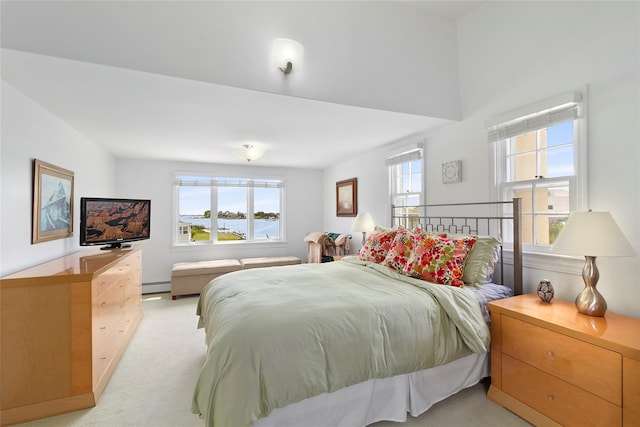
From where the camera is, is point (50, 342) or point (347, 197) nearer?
point (50, 342)

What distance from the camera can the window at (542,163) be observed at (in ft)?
6.97

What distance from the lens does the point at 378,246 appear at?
302 cm

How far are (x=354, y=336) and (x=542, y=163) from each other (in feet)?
6.84

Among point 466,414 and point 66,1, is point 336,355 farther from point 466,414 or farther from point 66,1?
point 66,1

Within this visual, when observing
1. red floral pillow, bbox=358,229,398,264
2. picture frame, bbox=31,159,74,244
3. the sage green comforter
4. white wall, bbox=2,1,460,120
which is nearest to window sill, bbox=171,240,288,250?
picture frame, bbox=31,159,74,244

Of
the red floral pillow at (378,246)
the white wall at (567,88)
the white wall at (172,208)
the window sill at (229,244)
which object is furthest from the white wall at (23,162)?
the white wall at (567,88)

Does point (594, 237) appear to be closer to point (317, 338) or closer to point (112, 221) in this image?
point (317, 338)

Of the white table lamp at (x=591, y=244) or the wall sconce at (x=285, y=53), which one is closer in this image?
the white table lamp at (x=591, y=244)

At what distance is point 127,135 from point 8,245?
5.73 ft

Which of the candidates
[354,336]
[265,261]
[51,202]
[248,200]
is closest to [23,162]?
[51,202]

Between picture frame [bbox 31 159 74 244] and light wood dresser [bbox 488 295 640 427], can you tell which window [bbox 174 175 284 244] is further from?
light wood dresser [bbox 488 295 640 427]

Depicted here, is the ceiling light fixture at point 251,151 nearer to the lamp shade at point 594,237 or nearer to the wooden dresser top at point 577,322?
the wooden dresser top at point 577,322

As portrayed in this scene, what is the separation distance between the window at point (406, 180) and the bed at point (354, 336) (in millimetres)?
1073

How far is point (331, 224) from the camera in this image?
5.68 m
